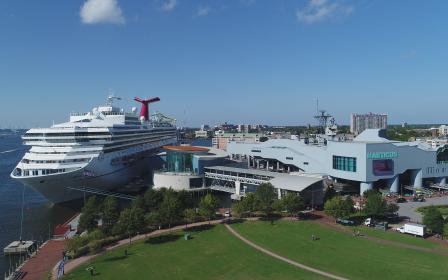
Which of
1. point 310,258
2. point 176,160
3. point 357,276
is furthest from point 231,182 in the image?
point 357,276

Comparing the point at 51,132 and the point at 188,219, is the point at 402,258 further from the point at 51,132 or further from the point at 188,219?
the point at 51,132

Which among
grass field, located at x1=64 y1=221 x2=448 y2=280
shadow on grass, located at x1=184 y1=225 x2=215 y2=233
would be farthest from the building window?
shadow on grass, located at x1=184 y1=225 x2=215 y2=233

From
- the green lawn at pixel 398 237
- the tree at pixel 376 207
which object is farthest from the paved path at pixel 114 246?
the tree at pixel 376 207

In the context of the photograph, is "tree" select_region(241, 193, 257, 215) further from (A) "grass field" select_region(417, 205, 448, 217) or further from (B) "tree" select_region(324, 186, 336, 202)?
(A) "grass field" select_region(417, 205, 448, 217)

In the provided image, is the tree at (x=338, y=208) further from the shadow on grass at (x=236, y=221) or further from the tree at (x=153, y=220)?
the tree at (x=153, y=220)

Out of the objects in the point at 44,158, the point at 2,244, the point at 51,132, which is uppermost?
the point at 51,132

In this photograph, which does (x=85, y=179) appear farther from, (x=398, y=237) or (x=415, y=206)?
(x=415, y=206)
